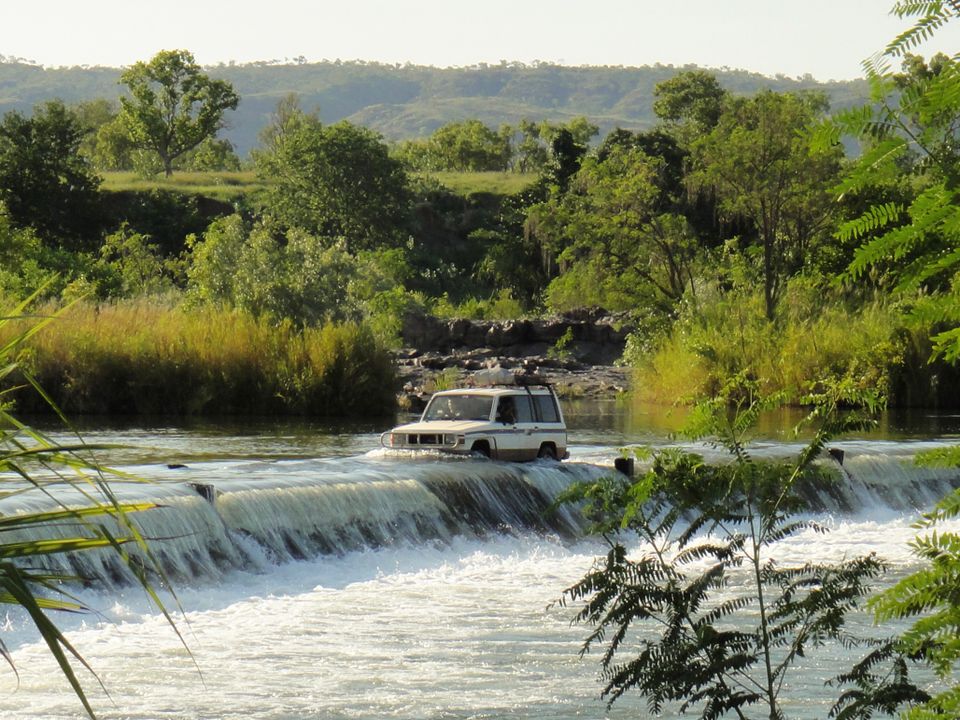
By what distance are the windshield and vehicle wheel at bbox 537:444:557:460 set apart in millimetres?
992

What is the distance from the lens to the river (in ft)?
36.4

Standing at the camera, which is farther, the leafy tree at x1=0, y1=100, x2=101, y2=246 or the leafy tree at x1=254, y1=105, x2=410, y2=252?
the leafy tree at x1=254, y1=105, x2=410, y2=252

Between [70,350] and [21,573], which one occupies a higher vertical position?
[21,573]

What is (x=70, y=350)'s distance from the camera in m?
31.5

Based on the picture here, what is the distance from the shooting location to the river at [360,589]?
11086 millimetres

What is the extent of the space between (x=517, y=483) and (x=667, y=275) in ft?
99.9

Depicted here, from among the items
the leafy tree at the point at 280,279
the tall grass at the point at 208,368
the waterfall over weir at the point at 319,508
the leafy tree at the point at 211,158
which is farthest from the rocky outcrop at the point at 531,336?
the leafy tree at the point at 211,158

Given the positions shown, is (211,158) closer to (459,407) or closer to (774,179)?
(774,179)

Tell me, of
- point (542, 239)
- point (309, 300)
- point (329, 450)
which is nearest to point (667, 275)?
point (542, 239)

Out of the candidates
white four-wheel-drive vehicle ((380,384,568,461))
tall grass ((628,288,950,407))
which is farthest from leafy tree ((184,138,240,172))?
white four-wheel-drive vehicle ((380,384,568,461))

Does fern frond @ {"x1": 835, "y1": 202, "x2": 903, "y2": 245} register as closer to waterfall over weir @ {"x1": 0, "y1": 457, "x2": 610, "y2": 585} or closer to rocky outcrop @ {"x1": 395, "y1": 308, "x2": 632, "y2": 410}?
waterfall over weir @ {"x1": 0, "y1": 457, "x2": 610, "y2": 585}

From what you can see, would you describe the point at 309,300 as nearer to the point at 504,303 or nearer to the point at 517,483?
the point at 517,483

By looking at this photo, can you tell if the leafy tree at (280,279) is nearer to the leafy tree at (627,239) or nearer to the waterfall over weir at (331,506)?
the leafy tree at (627,239)

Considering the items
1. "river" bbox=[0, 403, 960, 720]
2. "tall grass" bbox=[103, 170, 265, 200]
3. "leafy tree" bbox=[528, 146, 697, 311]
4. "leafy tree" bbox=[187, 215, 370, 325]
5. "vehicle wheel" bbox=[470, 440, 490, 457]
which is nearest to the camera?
"river" bbox=[0, 403, 960, 720]
